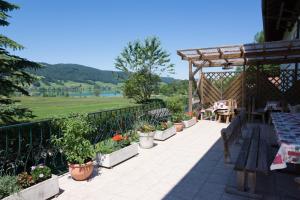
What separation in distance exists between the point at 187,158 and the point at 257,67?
7119 mm

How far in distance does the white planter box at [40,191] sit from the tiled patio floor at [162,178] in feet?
0.55

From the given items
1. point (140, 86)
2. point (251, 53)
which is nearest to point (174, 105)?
point (251, 53)

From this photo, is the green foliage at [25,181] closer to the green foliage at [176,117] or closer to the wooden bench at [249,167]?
the wooden bench at [249,167]

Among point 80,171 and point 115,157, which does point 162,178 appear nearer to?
point 115,157

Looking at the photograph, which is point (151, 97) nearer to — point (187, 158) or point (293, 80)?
point (293, 80)

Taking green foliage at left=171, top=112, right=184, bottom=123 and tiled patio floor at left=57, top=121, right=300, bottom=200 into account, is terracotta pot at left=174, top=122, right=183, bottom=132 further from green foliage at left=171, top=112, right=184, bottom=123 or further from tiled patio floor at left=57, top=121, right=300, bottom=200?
tiled patio floor at left=57, top=121, right=300, bottom=200

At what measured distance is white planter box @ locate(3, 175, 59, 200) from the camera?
116 inches

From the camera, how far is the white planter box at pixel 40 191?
2943 millimetres

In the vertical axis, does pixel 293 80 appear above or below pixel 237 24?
below

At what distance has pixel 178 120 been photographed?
27.1ft

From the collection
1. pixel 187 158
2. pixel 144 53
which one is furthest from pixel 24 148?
pixel 144 53

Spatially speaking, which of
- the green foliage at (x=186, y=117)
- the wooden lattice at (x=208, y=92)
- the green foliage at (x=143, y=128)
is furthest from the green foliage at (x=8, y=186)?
the wooden lattice at (x=208, y=92)

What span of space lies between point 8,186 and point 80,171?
44.7 inches

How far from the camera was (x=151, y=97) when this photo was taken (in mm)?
17062
